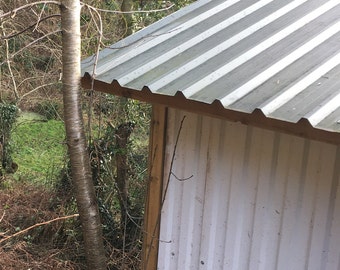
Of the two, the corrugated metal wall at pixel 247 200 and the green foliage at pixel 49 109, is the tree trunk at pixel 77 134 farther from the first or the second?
the green foliage at pixel 49 109

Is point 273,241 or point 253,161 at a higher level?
point 253,161

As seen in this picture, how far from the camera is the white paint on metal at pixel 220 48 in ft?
9.86

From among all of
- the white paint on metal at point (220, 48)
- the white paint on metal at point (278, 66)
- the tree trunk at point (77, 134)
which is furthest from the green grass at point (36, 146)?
the white paint on metal at point (278, 66)

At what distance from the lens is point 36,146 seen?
11.3m

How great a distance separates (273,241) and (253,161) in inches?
21.7

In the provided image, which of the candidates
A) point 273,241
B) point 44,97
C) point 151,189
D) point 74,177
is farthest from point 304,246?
point 44,97

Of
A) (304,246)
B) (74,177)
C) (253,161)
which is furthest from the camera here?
(74,177)

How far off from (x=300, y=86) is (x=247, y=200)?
966 millimetres

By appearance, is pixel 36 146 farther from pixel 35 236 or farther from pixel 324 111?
pixel 324 111

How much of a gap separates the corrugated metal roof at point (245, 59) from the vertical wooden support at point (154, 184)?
1.70 feet

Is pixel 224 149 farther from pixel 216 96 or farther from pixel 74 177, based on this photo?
pixel 74 177

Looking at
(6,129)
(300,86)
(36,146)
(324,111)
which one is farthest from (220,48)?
(36,146)

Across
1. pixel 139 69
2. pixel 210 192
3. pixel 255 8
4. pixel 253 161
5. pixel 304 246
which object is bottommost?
pixel 304 246

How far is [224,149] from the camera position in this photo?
3.27m
